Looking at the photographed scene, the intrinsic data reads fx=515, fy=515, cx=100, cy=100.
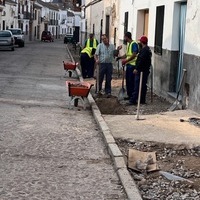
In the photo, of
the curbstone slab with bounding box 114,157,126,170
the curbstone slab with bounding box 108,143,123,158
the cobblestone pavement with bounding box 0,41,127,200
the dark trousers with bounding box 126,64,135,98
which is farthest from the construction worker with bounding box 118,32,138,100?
the curbstone slab with bounding box 114,157,126,170

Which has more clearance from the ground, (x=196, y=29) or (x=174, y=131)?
(x=196, y=29)

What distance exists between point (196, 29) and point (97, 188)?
542 centimetres

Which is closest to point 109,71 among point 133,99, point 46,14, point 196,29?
point 133,99

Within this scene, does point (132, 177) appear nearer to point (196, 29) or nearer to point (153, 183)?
point (153, 183)

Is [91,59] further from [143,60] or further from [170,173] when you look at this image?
[170,173]

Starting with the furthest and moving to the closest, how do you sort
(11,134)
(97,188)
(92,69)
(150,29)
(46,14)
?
1. (46,14)
2. (92,69)
3. (150,29)
4. (11,134)
5. (97,188)

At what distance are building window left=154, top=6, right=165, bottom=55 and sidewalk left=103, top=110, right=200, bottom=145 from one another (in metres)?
4.12

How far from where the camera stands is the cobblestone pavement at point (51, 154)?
18.7 ft

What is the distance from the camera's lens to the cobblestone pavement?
571cm

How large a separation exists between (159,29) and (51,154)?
7855mm

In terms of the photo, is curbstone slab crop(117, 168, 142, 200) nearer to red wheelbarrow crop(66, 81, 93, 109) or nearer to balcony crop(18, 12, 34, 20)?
red wheelbarrow crop(66, 81, 93, 109)

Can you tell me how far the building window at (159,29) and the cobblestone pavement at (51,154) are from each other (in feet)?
10.8

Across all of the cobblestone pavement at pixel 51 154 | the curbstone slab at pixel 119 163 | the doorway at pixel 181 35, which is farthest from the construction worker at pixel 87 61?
the curbstone slab at pixel 119 163

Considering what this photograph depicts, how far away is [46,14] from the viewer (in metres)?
100
